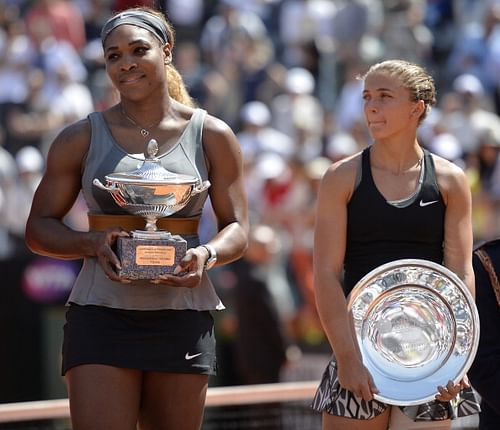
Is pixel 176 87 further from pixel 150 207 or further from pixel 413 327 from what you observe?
pixel 413 327

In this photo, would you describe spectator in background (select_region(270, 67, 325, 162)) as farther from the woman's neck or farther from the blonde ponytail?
the woman's neck

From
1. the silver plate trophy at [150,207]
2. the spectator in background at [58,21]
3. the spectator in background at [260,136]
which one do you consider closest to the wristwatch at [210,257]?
the silver plate trophy at [150,207]

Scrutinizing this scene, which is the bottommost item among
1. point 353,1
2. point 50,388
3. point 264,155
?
point 50,388

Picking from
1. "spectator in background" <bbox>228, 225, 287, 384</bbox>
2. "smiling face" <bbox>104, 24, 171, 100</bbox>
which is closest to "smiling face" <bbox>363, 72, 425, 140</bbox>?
"smiling face" <bbox>104, 24, 171, 100</bbox>

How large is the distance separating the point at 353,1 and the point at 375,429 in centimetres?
962

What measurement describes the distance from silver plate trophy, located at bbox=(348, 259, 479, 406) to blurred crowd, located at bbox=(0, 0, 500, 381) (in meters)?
4.82

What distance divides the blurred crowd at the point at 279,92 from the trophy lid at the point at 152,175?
16.5ft

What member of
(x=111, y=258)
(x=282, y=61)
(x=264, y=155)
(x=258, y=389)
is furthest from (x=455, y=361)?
(x=282, y=61)

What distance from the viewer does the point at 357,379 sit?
3.74 metres

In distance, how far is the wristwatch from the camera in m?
3.73

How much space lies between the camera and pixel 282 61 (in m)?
12.9

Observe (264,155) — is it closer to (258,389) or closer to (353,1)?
(353,1)

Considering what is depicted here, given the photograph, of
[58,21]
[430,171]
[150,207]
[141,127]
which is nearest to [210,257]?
[150,207]

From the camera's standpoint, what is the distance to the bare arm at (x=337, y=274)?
376 cm
